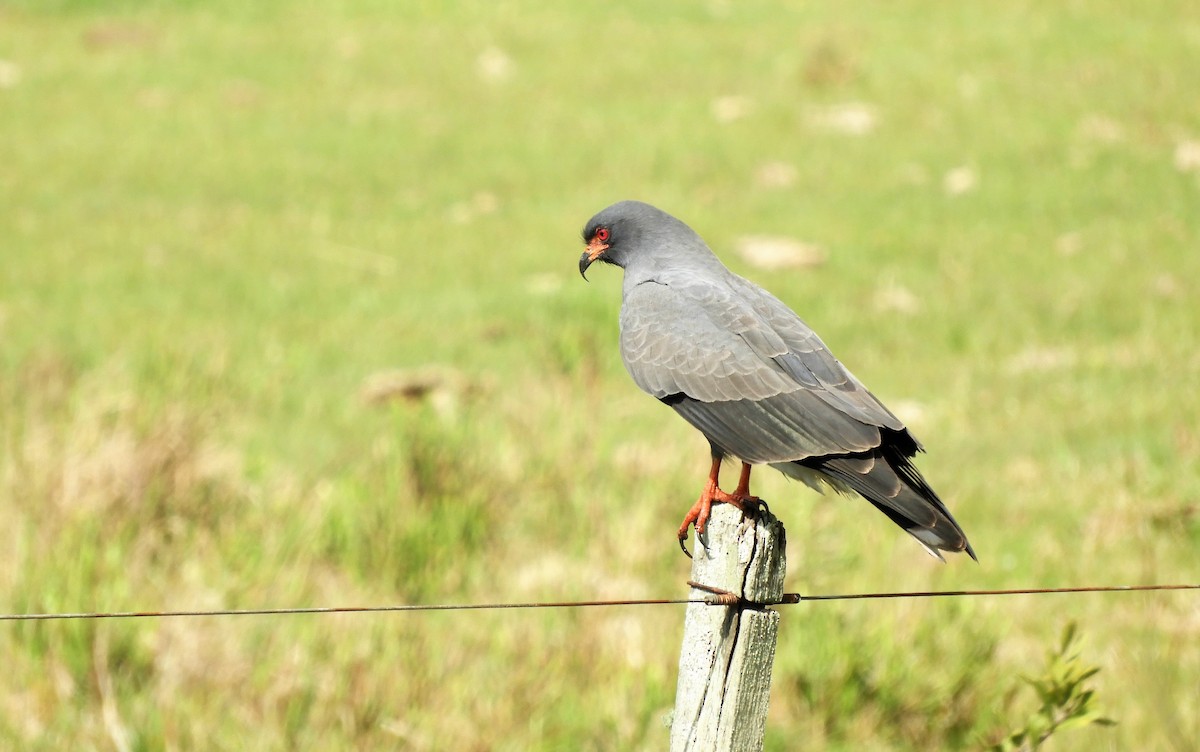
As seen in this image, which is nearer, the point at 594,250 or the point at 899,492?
the point at 899,492

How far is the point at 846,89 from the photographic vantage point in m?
16.9

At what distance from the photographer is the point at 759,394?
12.8 feet

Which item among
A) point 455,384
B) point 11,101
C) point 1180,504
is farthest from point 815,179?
point 11,101

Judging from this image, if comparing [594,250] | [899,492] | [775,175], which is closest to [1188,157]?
[775,175]

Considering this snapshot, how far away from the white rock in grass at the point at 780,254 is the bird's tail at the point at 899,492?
9.10 m

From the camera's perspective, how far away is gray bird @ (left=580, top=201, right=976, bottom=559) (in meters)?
3.58

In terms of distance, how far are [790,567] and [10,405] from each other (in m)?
4.92

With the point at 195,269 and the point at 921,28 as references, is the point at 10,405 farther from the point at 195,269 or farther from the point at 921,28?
the point at 921,28

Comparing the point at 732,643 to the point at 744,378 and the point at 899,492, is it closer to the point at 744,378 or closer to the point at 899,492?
the point at 899,492

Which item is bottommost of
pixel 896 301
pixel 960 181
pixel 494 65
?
pixel 896 301

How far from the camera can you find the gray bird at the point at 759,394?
11.8ft

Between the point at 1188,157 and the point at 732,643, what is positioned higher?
the point at 1188,157

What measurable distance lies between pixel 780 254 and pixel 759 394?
356 inches

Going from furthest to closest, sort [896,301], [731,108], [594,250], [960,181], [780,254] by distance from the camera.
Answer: [731,108] < [960,181] < [780,254] < [896,301] < [594,250]
